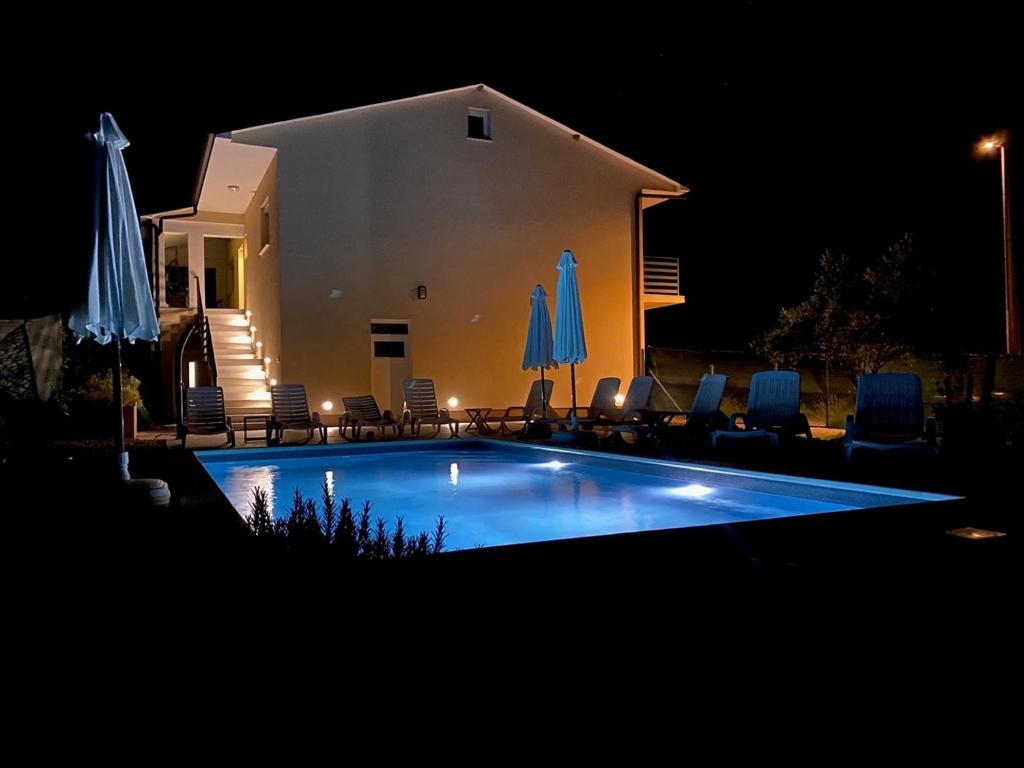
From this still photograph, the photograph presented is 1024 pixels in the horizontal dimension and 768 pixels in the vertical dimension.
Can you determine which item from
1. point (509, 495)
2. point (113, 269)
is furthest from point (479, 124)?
point (113, 269)

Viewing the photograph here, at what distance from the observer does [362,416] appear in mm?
12008

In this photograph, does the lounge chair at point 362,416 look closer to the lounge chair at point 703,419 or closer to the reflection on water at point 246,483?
the reflection on water at point 246,483

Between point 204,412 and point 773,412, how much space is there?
7476mm

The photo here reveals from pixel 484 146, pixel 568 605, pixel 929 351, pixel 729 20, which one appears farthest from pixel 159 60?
pixel 929 351

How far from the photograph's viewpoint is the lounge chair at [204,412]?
34.2ft

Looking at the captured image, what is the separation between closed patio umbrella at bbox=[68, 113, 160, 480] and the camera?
15.6 ft

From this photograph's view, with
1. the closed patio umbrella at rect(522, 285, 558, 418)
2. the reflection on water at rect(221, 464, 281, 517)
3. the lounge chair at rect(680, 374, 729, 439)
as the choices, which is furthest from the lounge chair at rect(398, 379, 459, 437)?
the lounge chair at rect(680, 374, 729, 439)

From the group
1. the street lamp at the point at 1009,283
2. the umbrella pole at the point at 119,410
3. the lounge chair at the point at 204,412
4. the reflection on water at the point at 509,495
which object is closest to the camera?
the umbrella pole at the point at 119,410

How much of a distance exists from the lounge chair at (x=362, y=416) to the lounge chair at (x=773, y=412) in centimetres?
565

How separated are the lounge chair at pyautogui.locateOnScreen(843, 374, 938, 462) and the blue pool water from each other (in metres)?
1.10

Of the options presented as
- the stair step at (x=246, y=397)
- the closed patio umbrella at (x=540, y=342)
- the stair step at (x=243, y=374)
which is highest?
the closed patio umbrella at (x=540, y=342)

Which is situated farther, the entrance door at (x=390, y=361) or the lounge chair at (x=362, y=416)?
the entrance door at (x=390, y=361)

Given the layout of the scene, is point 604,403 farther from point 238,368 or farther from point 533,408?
point 238,368

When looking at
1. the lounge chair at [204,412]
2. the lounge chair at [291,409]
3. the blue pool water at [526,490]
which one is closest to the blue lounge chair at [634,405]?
the blue pool water at [526,490]
